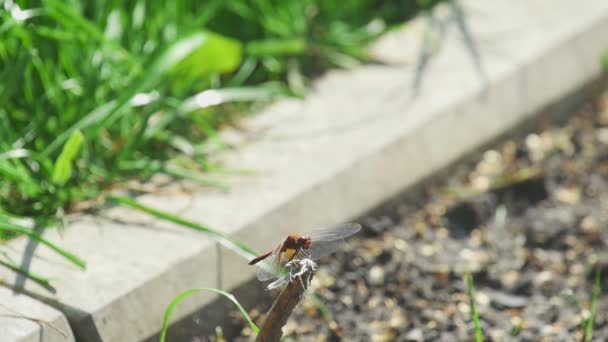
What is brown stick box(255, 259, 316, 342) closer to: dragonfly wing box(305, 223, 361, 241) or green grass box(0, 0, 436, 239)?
dragonfly wing box(305, 223, 361, 241)

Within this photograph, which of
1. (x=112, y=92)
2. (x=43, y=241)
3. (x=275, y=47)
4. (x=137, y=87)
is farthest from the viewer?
(x=275, y=47)

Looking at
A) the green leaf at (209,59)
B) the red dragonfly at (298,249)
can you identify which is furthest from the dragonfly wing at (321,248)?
the green leaf at (209,59)

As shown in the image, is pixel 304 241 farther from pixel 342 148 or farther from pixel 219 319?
pixel 342 148

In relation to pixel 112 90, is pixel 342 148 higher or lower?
lower

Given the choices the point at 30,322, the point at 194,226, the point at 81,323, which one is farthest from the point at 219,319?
the point at 30,322

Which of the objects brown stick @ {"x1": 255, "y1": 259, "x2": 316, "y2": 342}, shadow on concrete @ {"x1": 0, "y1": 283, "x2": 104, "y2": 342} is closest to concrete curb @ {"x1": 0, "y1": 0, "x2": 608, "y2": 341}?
shadow on concrete @ {"x1": 0, "y1": 283, "x2": 104, "y2": 342}

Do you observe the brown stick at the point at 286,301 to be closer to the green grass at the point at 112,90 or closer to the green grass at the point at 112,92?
the green grass at the point at 112,92

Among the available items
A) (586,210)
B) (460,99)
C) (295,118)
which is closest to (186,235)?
(295,118)

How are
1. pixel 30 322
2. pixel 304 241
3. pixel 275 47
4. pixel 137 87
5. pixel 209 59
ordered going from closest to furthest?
pixel 304 241
pixel 30 322
pixel 137 87
pixel 209 59
pixel 275 47

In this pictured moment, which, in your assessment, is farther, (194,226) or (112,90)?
(112,90)
